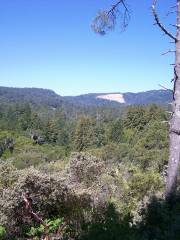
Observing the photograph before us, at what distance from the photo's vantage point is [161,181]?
59.2 ft

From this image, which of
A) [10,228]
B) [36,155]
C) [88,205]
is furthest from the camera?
[36,155]

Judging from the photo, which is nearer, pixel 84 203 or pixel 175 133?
pixel 175 133

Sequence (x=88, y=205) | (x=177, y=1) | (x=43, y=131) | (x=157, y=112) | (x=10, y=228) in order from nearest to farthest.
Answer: (x=177, y=1)
(x=10, y=228)
(x=88, y=205)
(x=157, y=112)
(x=43, y=131)

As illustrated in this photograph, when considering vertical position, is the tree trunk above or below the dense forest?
above

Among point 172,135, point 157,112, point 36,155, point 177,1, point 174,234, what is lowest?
point 36,155

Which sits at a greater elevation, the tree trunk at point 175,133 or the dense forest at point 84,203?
the tree trunk at point 175,133

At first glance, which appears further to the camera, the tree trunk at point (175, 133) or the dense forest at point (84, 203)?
the tree trunk at point (175, 133)

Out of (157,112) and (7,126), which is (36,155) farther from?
(7,126)

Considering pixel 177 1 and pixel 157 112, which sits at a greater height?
pixel 177 1

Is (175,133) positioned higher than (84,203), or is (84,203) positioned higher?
(175,133)

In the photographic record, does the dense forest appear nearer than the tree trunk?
Yes

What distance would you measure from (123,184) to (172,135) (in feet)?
33.1

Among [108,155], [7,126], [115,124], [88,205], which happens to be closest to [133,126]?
[115,124]

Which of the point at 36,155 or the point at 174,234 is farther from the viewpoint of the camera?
the point at 36,155
